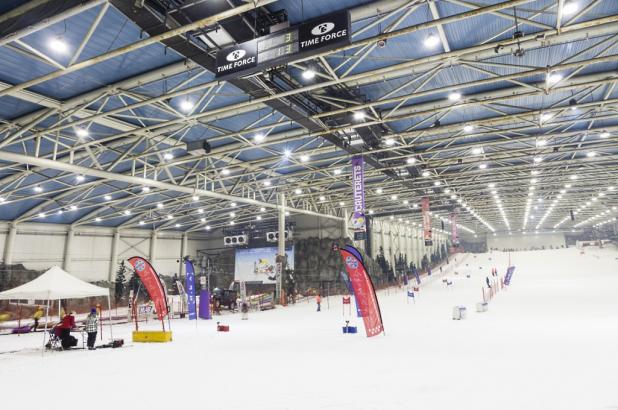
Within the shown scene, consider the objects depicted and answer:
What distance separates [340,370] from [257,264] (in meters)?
34.2

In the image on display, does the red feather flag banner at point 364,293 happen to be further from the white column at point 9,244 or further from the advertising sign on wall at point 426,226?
the white column at point 9,244

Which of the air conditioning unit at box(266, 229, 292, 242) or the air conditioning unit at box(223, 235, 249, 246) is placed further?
the air conditioning unit at box(223, 235, 249, 246)

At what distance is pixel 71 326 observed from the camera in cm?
1196

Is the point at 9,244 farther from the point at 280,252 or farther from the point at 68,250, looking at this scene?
the point at 280,252

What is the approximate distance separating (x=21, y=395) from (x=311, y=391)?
5192 mm

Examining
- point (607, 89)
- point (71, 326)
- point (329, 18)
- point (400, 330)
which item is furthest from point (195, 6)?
point (607, 89)

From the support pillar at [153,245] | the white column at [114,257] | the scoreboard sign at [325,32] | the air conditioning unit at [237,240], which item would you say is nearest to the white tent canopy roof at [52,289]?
the scoreboard sign at [325,32]

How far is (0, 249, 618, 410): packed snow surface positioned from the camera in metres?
5.90

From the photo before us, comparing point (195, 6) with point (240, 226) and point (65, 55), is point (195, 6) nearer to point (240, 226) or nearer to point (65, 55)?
point (65, 55)

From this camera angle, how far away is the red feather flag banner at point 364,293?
12.0 meters

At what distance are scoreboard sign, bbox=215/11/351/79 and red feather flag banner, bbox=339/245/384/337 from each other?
6777mm

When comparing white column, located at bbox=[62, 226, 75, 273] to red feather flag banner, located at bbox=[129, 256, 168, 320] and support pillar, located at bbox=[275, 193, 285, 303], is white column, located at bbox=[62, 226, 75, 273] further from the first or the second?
red feather flag banner, located at bbox=[129, 256, 168, 320]

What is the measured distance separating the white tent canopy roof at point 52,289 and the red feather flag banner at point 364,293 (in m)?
8.82

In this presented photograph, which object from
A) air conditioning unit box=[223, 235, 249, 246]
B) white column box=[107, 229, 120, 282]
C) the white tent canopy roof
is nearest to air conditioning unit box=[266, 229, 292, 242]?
air conditioning unit box=[223, 235, 249, 246]
